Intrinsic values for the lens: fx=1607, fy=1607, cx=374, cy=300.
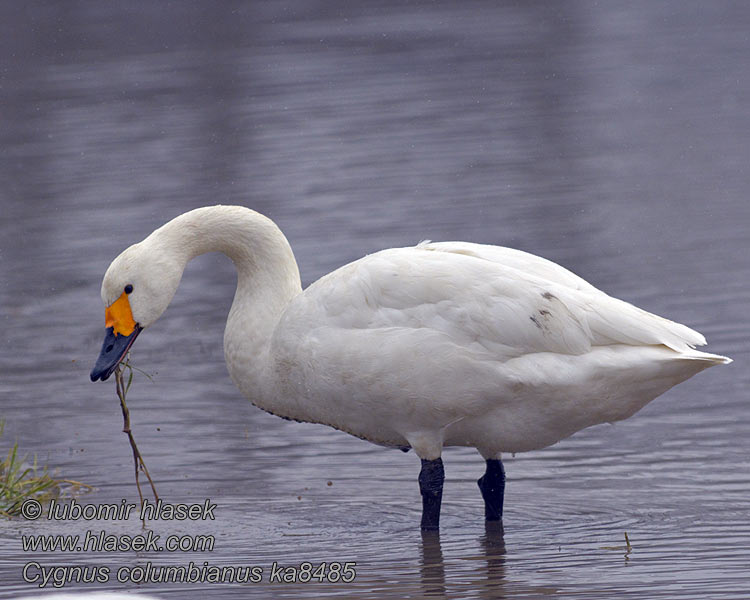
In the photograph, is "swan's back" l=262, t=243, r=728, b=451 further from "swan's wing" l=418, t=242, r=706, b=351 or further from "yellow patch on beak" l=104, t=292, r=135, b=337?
"yellow patch on beak" l=104, t=292, r=135, b=337

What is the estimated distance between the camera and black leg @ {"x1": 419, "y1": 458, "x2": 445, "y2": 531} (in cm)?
707

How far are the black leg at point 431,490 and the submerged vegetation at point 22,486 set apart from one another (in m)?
1.80

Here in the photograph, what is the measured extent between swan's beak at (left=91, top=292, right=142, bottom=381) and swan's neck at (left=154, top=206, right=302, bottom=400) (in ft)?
1.27

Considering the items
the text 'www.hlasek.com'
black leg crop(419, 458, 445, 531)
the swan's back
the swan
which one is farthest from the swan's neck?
black leg crop(419, 458, 445, 531)

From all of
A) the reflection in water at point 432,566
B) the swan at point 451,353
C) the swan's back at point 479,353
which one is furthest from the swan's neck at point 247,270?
the reflection in water at point 432,566

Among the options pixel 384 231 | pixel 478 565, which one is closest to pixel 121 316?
pixel 478 565

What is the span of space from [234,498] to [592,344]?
201 centimetres

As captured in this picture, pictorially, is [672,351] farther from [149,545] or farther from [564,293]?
[149,545]

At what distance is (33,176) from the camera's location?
17719 millimetres

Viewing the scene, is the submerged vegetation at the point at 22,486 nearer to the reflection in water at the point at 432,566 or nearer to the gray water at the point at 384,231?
the gray water at the point at 384,231

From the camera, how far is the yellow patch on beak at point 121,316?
729cm

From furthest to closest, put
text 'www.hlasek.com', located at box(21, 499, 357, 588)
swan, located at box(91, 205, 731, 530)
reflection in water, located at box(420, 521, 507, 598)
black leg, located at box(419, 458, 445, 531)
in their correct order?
black leg, located at box(419, 458, 445, 531) < swan, located at box(91, 205, 731, 530) < text 'www.hlasek.com', located at box(21, 499, 357, 588) < reflection in water, located at box(420, 521, 507, 598)

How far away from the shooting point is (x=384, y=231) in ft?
45.0

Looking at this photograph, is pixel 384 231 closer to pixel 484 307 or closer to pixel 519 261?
pixel 519 261
